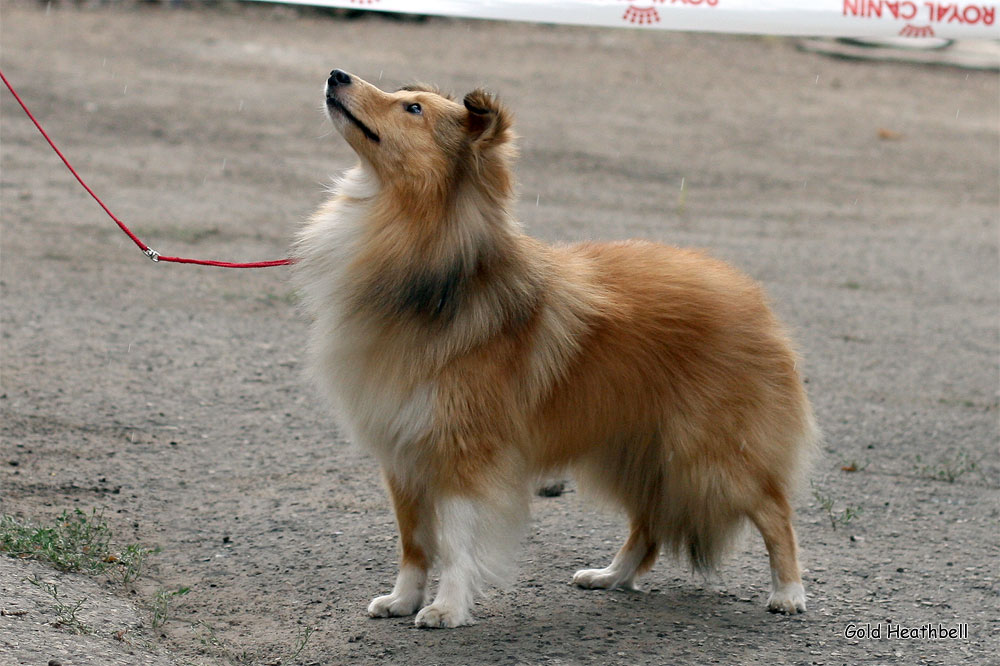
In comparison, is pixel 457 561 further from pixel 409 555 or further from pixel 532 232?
pixel 532 232

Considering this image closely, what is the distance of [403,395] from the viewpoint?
4418 mm

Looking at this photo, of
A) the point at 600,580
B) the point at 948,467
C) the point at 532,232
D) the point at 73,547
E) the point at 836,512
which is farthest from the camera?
the point at 532,232

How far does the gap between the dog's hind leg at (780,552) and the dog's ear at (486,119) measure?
1873 mm

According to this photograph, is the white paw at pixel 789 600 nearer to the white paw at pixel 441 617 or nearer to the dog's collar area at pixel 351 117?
the white paw at pixel 441 617

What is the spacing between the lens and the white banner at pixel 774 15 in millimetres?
7621

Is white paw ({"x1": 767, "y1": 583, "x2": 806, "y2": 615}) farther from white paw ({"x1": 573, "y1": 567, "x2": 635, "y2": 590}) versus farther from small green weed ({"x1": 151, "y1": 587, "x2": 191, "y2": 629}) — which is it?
small green weed ({"x1": 151, "y1": 587, "x2": 191, "y2": 629})

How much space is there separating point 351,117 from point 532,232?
674 centimetres

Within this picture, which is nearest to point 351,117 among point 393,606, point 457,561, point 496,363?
point 496,363

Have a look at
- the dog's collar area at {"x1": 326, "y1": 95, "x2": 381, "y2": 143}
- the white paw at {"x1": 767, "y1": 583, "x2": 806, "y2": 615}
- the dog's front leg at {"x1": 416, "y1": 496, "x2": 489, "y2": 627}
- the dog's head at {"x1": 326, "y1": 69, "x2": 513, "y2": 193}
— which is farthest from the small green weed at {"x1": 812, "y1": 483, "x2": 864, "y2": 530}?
the dog's collar area at {"x1": 326, "y1": 95, "x2": 381, "y2": 143}

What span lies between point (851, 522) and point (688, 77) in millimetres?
13131

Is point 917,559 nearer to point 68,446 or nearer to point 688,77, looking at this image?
point 68,446

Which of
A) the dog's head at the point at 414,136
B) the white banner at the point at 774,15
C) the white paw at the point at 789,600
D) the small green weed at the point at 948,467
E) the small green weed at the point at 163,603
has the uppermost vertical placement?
the white banner at the point at 774,15

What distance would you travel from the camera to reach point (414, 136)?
4457 mm

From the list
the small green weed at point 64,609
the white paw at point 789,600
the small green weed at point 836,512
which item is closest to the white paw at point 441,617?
the small green weed at point 64,609
